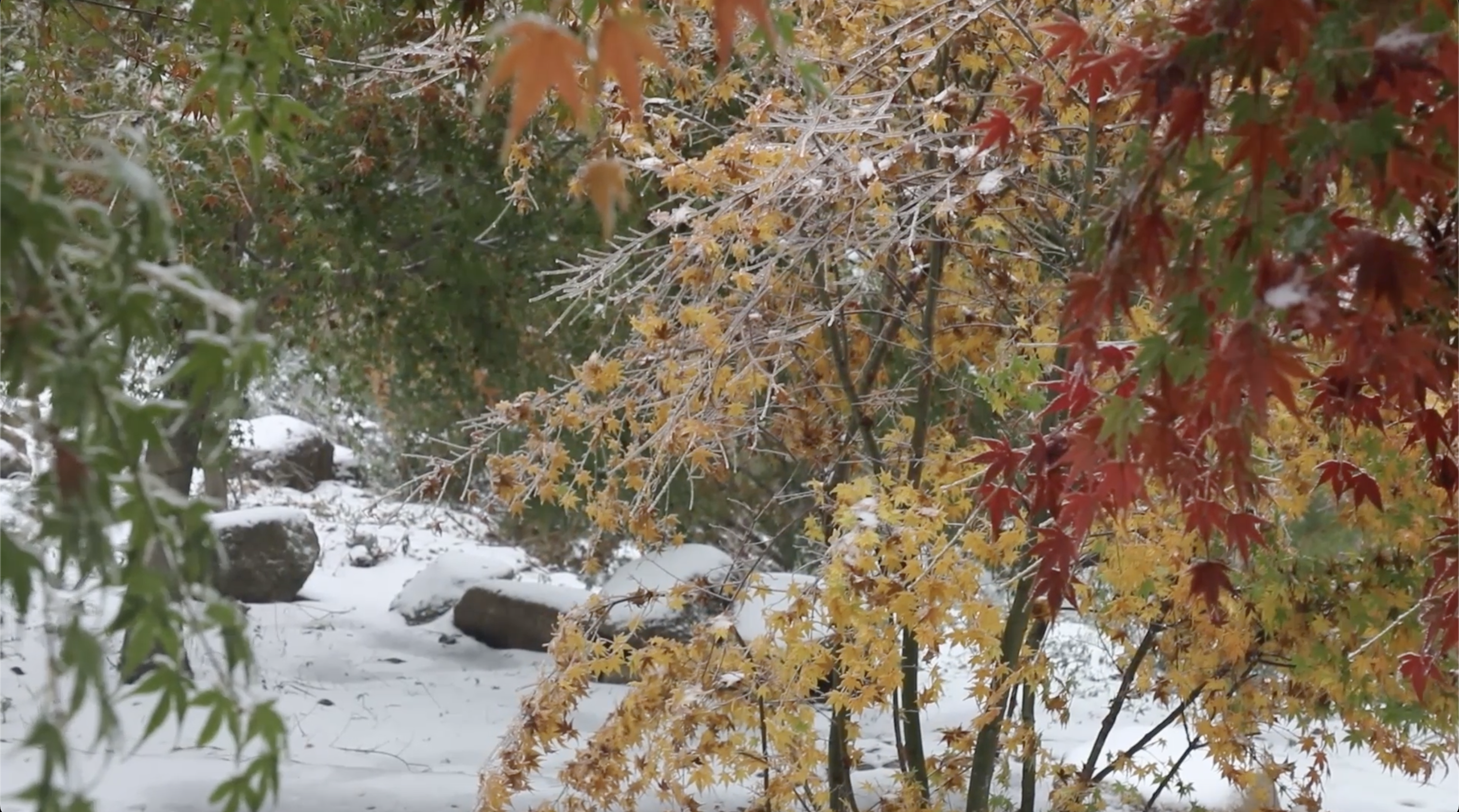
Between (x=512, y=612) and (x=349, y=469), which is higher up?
(x=349, y=469)

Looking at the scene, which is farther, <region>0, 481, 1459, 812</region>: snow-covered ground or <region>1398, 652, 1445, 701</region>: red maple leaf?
<region>0, 481, 1459, 812</region>: snow-covered ground

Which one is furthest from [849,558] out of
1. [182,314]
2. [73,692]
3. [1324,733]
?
[73,692]

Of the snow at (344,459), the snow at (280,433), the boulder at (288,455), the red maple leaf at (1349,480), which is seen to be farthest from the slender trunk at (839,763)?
the snow at (344,459)

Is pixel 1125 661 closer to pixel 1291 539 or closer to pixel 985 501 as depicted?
pixel 1291 539

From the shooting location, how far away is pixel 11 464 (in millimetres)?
8883

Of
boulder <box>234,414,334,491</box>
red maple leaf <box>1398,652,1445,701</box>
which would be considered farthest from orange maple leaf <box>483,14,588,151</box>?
boulder <box>234,414,334,491</box>

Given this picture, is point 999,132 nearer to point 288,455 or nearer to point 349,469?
point 288,455

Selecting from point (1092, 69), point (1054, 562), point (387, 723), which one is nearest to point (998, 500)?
point (1054, 562)

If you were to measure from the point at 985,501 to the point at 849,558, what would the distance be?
344 millimetres

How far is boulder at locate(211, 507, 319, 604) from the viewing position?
274 inches

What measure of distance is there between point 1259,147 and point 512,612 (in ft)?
19.3

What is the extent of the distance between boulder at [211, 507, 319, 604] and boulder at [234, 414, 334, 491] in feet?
9.58

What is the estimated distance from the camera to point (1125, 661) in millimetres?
3326

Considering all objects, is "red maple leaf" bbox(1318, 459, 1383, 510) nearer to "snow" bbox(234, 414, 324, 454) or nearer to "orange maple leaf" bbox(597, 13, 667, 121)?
"orange maple leaf" bbox(597, 13, 667, 121)
